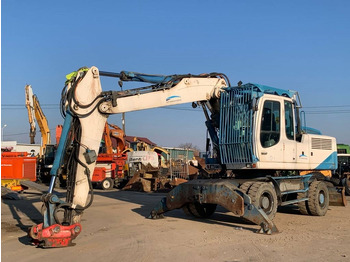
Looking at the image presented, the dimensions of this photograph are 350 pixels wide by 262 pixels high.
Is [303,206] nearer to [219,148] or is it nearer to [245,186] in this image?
[245,186]

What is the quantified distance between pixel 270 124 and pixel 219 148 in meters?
1.48

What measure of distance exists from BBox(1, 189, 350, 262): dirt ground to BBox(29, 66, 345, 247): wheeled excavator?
1.55 ft

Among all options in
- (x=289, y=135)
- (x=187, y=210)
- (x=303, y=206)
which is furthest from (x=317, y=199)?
(x=187, y=210)

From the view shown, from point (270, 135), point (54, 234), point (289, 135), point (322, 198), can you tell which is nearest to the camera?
point (54, 234)

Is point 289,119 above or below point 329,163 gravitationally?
above

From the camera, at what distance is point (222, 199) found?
8.89 m

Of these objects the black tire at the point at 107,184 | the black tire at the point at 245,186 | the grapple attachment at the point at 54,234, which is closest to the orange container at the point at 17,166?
the black tire at the point at 107,184

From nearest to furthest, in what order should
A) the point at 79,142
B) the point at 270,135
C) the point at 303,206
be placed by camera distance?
the point at 79,142, the point at 270,135, the point at 303,206

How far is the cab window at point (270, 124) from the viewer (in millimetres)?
9617

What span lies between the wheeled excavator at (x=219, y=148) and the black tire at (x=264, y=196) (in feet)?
0.08

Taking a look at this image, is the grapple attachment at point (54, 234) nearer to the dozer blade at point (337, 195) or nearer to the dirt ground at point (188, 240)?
the dirt ground at point (188, 240)

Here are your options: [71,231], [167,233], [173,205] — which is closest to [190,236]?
[167,233]

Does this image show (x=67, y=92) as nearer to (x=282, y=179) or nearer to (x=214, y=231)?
(x=214, y=231)

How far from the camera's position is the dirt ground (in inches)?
264
